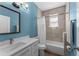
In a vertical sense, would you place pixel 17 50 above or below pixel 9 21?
below

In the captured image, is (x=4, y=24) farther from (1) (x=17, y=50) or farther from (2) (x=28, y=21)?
(2) (x=28, y=21)

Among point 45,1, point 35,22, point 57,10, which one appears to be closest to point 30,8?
point 35,22

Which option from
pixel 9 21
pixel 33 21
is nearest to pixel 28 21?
pixel 33 21

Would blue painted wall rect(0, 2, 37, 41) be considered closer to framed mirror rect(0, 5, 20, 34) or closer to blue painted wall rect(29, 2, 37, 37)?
blue painted wall rect(29, 2, 37, 37)

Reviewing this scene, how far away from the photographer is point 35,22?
213 cm

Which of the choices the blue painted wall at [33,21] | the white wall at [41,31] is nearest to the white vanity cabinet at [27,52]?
the white wall at [41,31]

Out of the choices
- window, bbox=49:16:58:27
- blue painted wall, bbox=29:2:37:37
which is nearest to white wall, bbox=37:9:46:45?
blue painted wall, bbox=29:2:37:37

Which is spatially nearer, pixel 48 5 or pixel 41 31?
pixel 48 5

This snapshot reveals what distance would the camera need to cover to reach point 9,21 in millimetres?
1609

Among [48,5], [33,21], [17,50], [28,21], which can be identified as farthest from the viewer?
[28,21]

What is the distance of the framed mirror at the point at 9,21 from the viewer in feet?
4.71

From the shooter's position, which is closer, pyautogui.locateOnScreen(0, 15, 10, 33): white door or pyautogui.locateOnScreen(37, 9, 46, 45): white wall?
pyautogui.locateOnScreen(0, 15, 10, 33): white door

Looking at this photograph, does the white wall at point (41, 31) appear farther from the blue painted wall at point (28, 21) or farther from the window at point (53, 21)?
the window at point (53, 21)

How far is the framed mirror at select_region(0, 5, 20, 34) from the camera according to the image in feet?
4.71
